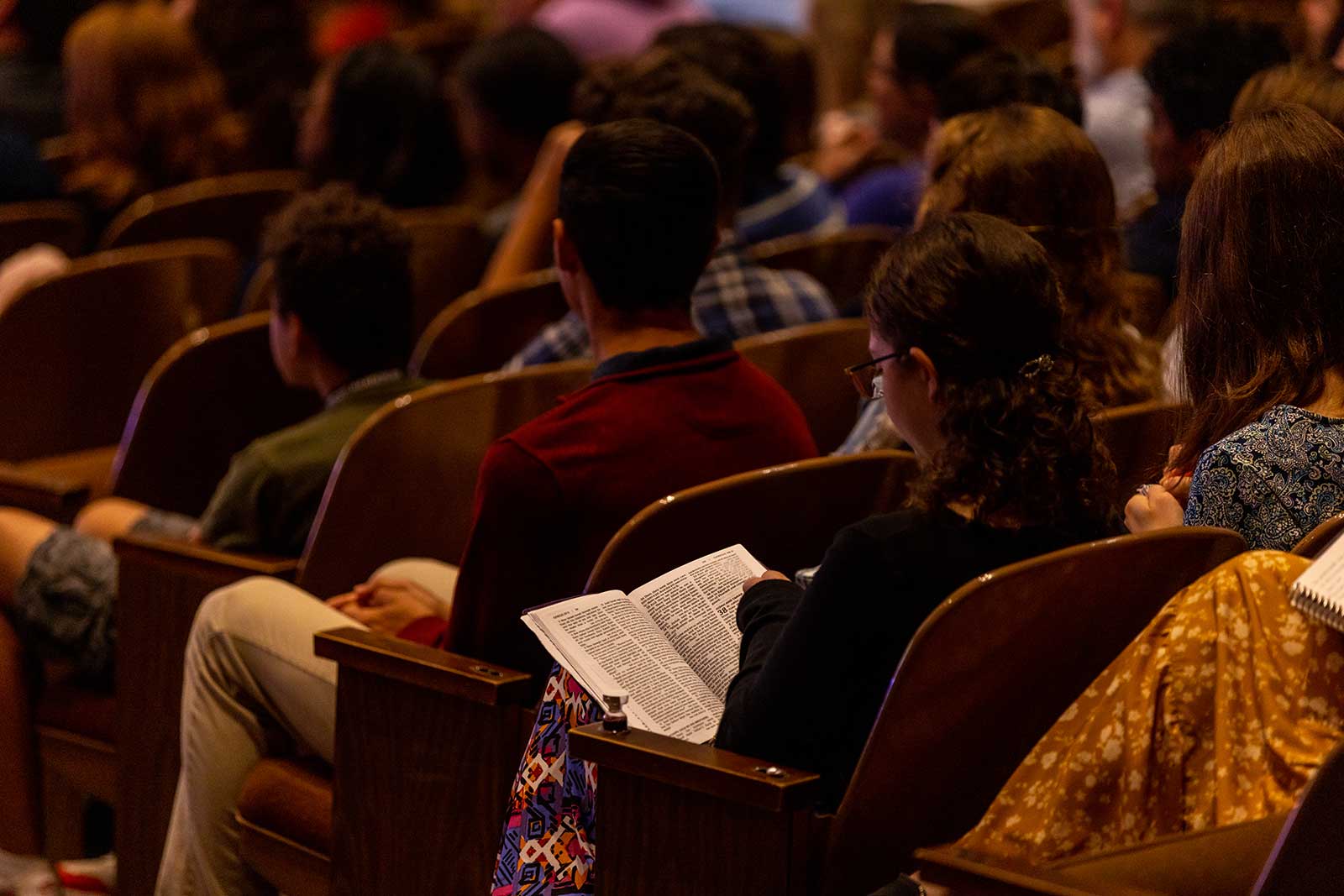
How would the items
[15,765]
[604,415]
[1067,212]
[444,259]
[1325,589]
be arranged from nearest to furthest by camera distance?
[1325,589]
[604,415]
[1067,212]
[15,765]
[444,259]

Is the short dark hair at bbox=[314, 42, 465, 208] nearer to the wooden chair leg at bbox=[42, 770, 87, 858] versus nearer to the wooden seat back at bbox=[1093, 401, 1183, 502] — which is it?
the wooden chair leg at bbox=[42, 770, 87, 858]

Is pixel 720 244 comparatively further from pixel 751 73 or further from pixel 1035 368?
pixel 1035 368

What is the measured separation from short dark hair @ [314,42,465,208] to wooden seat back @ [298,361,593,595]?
1643 mm

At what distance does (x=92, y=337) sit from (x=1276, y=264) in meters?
2.31

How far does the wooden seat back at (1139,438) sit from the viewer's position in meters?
2.03

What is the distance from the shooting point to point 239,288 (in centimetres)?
362

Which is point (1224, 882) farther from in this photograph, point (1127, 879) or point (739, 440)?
point (739, 440)

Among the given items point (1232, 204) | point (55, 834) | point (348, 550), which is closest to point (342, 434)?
point (348, 550)

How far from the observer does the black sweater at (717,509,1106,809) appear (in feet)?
5.05

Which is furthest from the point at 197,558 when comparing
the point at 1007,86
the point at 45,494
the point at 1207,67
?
the point at 1207,67

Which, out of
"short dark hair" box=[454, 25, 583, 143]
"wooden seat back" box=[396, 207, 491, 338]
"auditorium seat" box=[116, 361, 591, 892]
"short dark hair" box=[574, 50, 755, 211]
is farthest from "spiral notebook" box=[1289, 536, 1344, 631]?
"short dark hair" box=[454, 25, 583, 143]

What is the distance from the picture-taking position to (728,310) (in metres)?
2.85

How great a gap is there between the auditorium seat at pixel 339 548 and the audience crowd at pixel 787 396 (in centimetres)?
2

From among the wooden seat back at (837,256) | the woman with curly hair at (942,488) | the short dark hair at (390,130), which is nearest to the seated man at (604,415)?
the woman with curly hair at (942,488)
